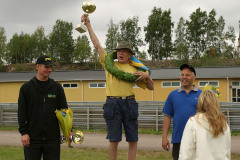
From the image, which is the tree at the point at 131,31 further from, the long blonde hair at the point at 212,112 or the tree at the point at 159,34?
the long blonde hair at the point at 212,112

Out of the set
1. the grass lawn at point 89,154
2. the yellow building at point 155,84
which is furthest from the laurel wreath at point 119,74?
the yellow building at point 155,84

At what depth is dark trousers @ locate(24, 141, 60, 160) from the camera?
436 cm

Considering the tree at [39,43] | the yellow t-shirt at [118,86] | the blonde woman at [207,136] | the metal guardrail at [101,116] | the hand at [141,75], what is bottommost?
the metal guardrail at [101,116]

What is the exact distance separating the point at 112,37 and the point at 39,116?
2343 inches

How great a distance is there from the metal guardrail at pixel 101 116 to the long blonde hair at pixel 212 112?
11061 millimetres

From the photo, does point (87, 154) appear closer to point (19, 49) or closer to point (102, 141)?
point (102, 141)

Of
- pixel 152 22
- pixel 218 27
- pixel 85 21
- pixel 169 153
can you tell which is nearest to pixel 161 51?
pixel 152 22

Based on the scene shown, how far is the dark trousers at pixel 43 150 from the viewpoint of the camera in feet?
14.3

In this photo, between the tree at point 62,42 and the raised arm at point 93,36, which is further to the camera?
the tree at point 62,42

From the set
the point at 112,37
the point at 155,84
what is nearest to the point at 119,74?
the point at 155,84

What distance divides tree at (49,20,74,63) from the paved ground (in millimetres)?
57005

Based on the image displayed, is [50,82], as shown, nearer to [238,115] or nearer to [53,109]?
[53,109]

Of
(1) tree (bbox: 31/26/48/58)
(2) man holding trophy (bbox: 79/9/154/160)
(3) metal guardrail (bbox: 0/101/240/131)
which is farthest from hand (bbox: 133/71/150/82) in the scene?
(1) tree (bbox: 31/26/48/58)

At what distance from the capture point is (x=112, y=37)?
63.2 metres
